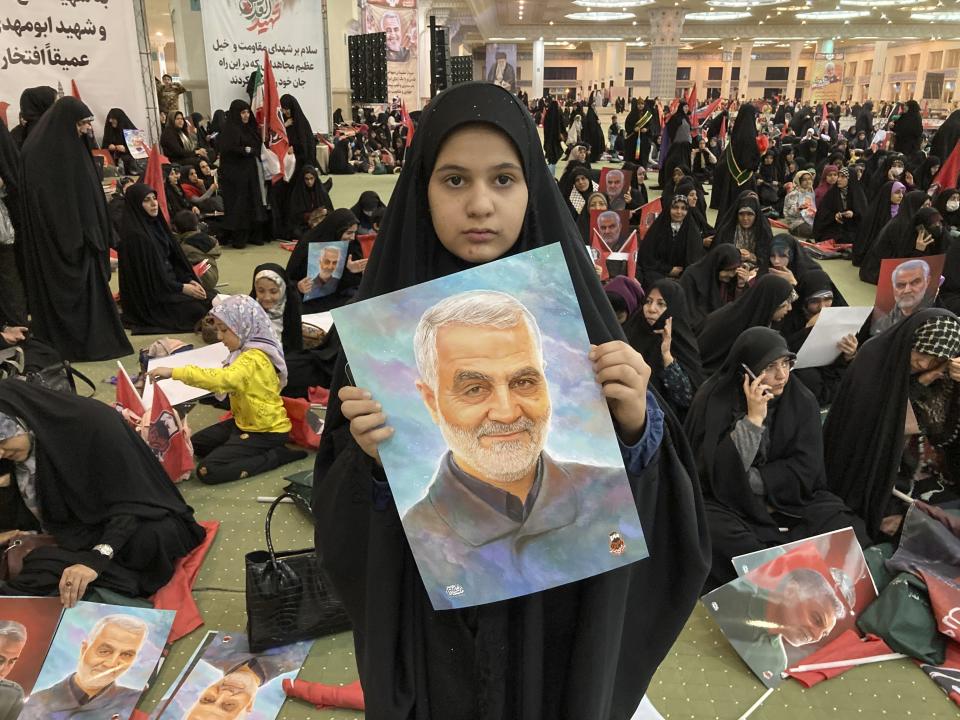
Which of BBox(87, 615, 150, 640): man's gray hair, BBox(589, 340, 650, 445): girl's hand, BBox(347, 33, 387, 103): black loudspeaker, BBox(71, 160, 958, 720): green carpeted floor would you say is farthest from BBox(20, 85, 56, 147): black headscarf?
BBox(347, 33, 387, 103): black loudspeaker

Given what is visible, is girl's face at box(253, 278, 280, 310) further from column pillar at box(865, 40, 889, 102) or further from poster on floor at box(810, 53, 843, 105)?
poster on floor at box(810, 53, 843, 105)

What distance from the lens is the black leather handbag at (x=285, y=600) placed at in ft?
7.52

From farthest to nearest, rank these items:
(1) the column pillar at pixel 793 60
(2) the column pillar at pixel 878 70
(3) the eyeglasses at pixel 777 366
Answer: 1. (2) the column pillar at pixel 878 70
2. (1) the column pillar at pixel 793 60
3. (3) the eyeglasses at pixel 777 366

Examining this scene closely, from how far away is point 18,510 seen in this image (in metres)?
2.51

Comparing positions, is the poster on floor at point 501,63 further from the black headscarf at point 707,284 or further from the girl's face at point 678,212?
the black headscarf at point 707,284

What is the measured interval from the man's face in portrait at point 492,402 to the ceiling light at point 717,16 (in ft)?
88.3

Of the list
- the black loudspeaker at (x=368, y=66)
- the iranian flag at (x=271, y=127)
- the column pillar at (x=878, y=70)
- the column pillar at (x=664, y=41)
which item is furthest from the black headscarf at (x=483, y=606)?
the column pillar at (x=878, y=70)

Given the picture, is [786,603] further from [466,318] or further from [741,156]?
[741,156]

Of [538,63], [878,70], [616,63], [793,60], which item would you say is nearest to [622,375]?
[538,63]

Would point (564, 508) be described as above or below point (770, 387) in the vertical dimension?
above

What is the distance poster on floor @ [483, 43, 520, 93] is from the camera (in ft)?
114

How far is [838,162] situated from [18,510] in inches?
375

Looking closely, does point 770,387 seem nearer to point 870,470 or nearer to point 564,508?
point 870,470

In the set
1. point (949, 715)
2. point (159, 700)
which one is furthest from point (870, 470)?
point (159, 700)
